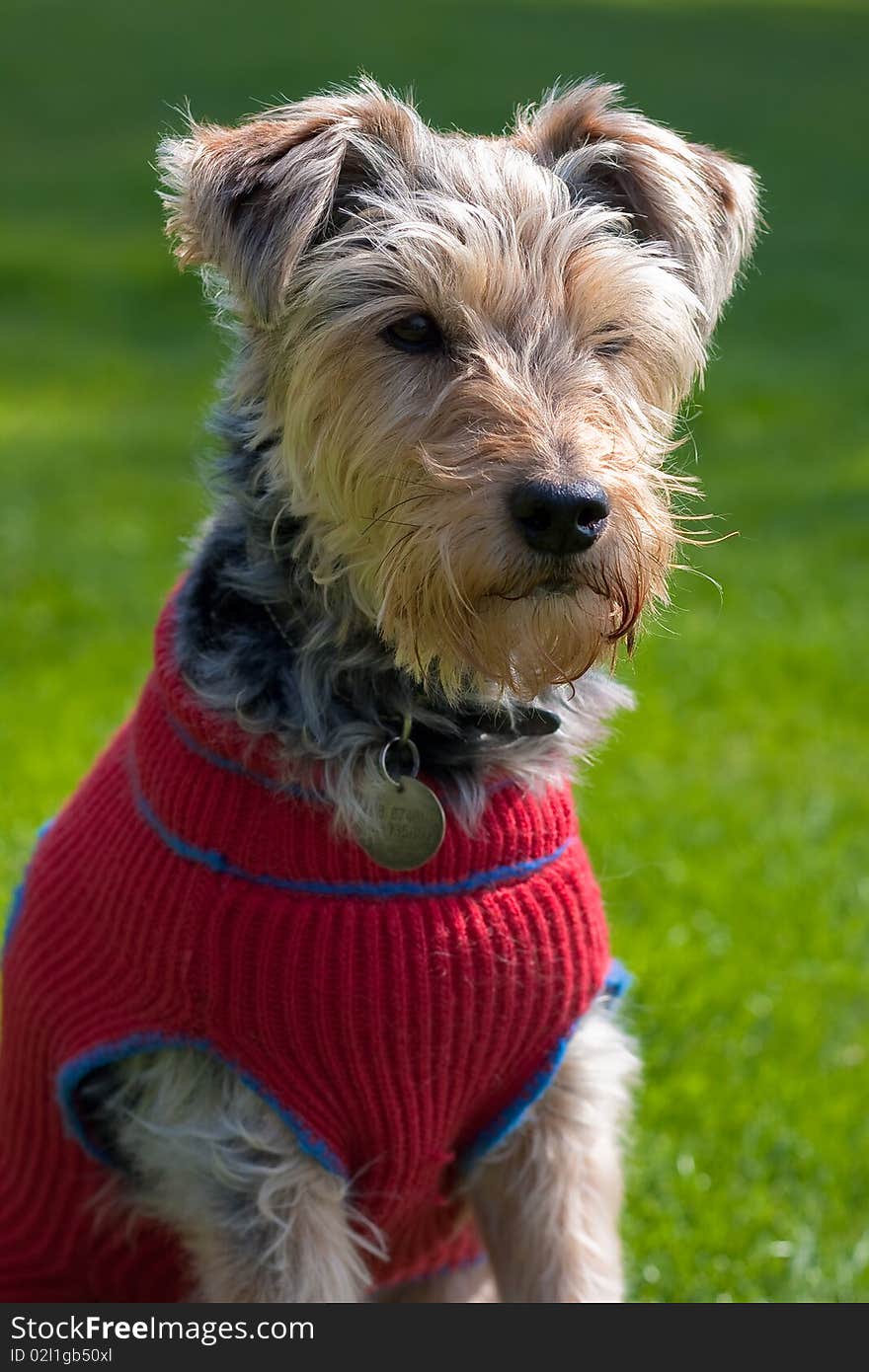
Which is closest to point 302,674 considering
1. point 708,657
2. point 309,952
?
point 309,952

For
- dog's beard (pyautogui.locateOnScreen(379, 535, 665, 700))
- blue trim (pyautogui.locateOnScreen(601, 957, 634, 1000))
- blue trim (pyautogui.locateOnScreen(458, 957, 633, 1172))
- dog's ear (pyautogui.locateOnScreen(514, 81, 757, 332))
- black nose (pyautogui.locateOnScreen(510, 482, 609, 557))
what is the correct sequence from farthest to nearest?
blue trim (pyautogui.locateOnScreen(601, 957, 634, 1000)), dog's ear (pyautogui.locateOnScreen(514, 81, 757, 332)), blue trim (pyautogui.locateOnScreen(458, 957, 633, 1172)), dog's beard (pyautogui.locateOnScreen(379, 535, 665, 700)), black nose (pyautogui.locateOnScreen(510, 482, 609, 557))

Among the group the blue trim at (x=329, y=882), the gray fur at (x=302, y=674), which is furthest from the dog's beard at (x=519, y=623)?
the blue trim at (x=329, y=882)

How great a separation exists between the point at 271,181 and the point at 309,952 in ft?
4.75

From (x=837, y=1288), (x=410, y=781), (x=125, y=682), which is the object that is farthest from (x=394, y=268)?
(x=125, y=682)

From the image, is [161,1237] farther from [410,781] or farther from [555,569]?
[555,569]

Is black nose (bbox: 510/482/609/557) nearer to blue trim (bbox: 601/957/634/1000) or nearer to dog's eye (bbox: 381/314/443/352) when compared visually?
dog's eye (bbox: 381/314/443/352)

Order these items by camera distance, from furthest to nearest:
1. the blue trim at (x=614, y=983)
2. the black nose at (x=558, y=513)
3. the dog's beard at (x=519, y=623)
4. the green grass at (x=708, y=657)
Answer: the green grass at (x=708, y=657) → the blue trim at (x=614, y=983) → the dog's beard at (x=519, y=623) → the black nose at (x=558, y=513)

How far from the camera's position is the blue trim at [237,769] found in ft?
10.5

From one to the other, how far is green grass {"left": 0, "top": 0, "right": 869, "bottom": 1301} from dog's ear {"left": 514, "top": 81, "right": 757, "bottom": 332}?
880 millimetres

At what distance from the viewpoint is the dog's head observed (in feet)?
9.97

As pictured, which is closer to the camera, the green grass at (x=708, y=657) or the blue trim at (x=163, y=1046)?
the blue trim at (x=163, y=1046)

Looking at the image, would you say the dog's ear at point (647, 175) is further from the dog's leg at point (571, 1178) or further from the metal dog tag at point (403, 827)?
the dog's leg at point (571, 1178)

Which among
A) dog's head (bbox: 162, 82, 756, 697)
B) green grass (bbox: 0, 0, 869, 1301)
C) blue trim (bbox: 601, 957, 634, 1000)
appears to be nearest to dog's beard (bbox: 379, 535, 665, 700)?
dog's head (bbox: 162, 82, 756, 697)

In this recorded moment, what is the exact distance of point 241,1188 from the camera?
10.7ft
